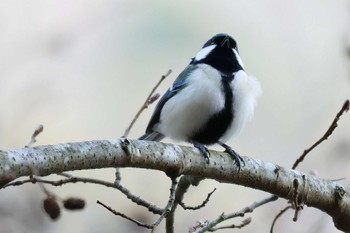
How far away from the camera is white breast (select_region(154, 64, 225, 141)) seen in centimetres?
231

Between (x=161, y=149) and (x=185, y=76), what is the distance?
843 millimetres

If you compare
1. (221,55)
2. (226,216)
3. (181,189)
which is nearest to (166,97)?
(221,55)

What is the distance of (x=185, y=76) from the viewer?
8.07 feet

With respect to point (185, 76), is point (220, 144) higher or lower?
lower

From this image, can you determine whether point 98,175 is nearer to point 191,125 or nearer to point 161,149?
point 191,125

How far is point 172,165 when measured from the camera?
1.66 meters

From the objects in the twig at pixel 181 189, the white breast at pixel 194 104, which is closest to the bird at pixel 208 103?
the white breast at pixel 194 104

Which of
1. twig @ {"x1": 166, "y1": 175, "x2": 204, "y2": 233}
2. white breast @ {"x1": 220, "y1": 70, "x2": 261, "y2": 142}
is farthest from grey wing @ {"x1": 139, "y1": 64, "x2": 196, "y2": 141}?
twig @ {"x1": 166, "y1": 175, "x2": 204, "y2": 233}

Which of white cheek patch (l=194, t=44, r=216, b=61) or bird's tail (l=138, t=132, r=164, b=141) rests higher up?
white cheek patch (l=194, t=44, r=216, b=61)

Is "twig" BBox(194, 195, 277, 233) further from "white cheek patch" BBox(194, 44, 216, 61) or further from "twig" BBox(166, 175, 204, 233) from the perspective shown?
"white cheek patch" BBox(194, 44, 216, 61)

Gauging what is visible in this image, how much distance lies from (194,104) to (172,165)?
27.1 inches

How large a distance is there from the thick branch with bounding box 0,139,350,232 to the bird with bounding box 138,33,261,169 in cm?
33

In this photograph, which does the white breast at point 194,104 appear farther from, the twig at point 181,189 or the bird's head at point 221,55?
the twig at point 181,189

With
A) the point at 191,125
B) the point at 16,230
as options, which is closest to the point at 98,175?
the point at 191,125
